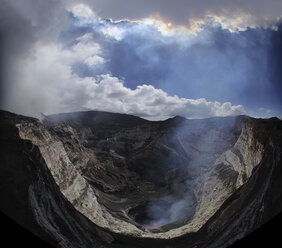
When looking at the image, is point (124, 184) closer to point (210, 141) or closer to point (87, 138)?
point (210, 141)

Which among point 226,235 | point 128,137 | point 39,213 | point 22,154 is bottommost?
point 39,213

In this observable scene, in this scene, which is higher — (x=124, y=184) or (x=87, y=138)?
(x=87, y=138)

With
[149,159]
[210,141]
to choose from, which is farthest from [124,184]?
[210,141]

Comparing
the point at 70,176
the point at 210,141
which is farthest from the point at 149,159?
the point at 70,176

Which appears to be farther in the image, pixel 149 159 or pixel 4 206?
pixel 149 159

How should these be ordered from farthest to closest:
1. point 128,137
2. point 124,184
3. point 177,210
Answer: point 128,137, point 124,184, point 177,210

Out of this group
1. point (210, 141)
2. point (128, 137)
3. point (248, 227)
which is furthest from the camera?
point (128, 137)
